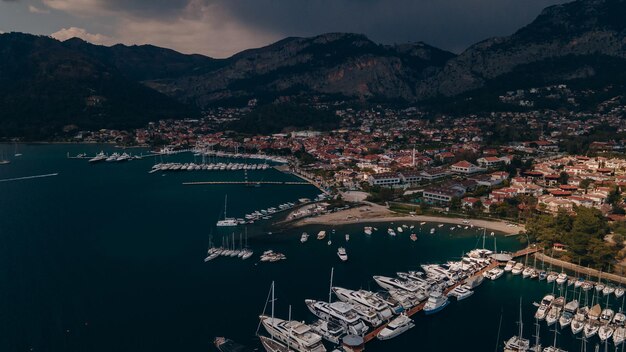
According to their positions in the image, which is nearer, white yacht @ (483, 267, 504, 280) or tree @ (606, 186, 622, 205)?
white yacht @ (483, 267, 504, 280)

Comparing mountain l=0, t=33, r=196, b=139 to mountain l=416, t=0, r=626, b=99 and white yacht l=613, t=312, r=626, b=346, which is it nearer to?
mountain l=416, t=0, r=626, b=99

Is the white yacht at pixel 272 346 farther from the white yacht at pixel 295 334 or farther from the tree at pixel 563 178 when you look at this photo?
the tree at pixel 563 178

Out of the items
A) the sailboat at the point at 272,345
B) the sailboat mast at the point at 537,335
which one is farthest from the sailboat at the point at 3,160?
the sailboat mast at the point at 537,335

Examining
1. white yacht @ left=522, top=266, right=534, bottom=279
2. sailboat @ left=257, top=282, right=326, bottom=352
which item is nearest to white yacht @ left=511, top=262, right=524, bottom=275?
white yacht @ left=522, top=266, right=534, bottom=279

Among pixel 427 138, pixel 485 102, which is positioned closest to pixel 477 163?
pixel 427 138

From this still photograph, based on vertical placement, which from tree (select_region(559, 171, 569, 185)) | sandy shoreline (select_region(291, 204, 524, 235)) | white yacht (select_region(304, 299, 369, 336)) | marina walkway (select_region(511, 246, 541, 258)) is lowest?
white yacht (select_region(304, 299, 369, 336))

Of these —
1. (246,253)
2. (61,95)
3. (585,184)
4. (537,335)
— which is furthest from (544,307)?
(61,95)

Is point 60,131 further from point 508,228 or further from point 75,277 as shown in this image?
point 508,228
